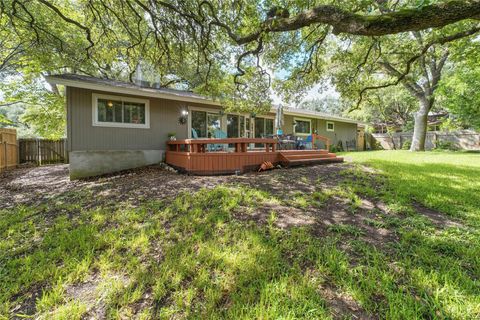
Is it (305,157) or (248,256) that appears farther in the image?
(305,157)

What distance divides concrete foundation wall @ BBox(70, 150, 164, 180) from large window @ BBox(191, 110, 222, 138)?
2259 millimetres

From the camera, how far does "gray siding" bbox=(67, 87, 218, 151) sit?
23.0 feet

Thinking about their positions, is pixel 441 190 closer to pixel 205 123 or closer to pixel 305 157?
pixel 305 157

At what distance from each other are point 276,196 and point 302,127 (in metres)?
11.5

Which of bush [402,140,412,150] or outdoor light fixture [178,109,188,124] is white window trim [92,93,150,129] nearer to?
outdoor light fixture [178,109,188,124]

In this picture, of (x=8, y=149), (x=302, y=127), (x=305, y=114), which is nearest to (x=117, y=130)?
(x=8, y=149)

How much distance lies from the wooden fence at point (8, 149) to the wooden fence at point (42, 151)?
1.07 m

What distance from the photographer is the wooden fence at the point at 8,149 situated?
348 inches

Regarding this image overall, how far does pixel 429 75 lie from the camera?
46.1ft

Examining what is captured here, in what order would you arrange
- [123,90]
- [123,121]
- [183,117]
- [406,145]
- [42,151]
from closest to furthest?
[123,90] → [123,121] → [183,117] → [42,151] → [406,145]

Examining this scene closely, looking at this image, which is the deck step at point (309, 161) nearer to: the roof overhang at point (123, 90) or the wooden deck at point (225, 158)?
the wooden deck at point (225, 158)

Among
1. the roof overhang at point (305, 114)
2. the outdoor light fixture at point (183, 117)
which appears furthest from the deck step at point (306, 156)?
the outdoor light fixture at point (183, 117)

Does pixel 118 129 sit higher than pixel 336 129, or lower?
lower

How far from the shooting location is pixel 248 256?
2.28 metres
